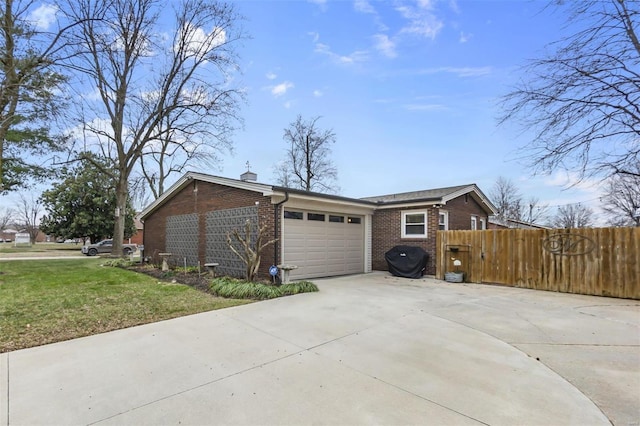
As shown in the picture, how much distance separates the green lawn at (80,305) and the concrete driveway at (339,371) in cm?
58

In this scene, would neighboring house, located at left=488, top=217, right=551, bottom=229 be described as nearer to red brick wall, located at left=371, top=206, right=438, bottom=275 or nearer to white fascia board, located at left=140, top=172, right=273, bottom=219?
red brick wall, located at left=371, top=206, right=438, bottom=275

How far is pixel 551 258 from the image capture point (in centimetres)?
910

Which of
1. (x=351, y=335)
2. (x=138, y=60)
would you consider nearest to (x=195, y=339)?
(x=351, y=335)

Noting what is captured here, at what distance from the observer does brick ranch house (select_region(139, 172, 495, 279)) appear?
971 cm

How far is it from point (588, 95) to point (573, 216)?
143 ft

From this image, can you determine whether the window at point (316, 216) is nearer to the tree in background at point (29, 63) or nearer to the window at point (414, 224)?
the window at point (414, 224)

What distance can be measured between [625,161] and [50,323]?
11448 mm

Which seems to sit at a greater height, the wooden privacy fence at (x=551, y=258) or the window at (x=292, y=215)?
the window at (x=292, y=215)

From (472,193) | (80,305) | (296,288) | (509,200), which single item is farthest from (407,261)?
(509,200)

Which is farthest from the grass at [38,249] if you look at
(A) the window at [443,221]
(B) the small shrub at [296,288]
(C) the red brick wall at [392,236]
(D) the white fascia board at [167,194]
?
(A) the window at [443,221]

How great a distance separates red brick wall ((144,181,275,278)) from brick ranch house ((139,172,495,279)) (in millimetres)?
31

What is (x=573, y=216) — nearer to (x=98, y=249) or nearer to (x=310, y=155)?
(x=310, y=155)

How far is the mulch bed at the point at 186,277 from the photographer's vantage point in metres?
9.06

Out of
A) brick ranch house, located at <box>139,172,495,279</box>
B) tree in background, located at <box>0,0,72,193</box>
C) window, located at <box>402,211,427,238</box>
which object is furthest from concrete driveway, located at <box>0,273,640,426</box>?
tree in background, located at <box>0,0,72,193</box>
